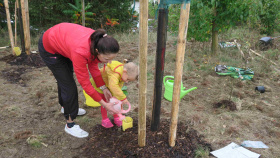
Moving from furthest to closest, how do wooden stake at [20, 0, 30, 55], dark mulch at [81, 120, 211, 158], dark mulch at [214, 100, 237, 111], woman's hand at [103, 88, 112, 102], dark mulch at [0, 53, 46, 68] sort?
dark mulch at [0, 53, 46, 68] < wooden stake at [20, 0, 30, 55] < dark mulch at [214, 100, 237, 111] < woman's hand at [103, 88, 112, 102] < dark mulch at [81, 120, 211, 158]

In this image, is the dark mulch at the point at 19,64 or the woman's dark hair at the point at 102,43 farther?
the dark mulch at the point at 19,64

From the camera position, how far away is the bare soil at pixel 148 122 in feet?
6.88

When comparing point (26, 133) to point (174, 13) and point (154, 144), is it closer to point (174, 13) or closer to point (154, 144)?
point (154, 144)

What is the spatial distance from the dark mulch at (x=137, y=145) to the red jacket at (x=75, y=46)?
61 centimetres

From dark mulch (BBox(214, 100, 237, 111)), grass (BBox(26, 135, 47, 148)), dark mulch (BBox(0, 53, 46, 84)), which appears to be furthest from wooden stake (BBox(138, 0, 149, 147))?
dark mulch (BBox(0, 53, 46, 84))

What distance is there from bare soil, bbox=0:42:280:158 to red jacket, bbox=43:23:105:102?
73 centimetres

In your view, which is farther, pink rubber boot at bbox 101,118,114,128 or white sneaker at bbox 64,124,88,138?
pink rubber boot at bbox 101,118,114,128

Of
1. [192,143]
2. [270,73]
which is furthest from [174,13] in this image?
[192,143]

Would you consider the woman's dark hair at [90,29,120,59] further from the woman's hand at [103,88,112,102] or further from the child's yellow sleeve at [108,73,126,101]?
the woman's hand at [103,88,112,102]

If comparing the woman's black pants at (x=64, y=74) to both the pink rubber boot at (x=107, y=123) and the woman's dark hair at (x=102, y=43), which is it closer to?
the pink rubber boot at (x=107, y=123)

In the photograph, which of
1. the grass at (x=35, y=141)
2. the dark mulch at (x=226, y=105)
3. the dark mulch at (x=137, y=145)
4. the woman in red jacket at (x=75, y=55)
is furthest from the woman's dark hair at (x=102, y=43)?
the dark mulch at (x=226, y=105)

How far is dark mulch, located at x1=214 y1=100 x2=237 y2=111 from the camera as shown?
298 cm

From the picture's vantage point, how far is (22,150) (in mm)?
2115

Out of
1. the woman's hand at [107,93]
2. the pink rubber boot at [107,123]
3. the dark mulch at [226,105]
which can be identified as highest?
the woman's hand at [107,93]
